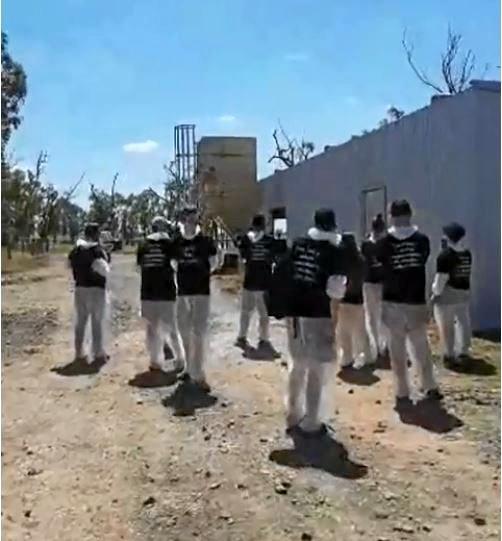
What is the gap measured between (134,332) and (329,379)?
7.31 metres

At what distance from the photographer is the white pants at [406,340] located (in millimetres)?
7457

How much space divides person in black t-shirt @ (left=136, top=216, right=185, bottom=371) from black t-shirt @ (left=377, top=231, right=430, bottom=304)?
2459 mm

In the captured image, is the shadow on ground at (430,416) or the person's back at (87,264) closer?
the shadow on ground at (430,416)

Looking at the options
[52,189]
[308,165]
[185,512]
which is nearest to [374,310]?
[185,512]

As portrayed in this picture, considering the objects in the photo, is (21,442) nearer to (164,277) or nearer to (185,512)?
(185,512)

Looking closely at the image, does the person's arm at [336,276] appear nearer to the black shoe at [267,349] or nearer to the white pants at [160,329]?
the white pants at [160,329]

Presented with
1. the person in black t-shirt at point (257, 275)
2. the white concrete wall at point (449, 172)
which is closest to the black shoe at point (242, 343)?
the person in black t-shirt at point (257, 275)

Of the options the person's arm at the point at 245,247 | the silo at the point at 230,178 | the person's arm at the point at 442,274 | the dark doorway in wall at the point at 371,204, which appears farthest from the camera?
the silo at the point at 230,178

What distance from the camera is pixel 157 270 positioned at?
29.9ft

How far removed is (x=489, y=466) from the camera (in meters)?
5.81

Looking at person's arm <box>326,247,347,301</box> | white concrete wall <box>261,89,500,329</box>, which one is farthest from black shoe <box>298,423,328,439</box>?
white concrete wall <box>261,89,500,329</box>

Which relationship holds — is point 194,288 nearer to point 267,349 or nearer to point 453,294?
point 453,294

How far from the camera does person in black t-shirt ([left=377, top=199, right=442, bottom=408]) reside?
739 cm

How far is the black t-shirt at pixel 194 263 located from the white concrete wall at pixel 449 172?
5382mm
